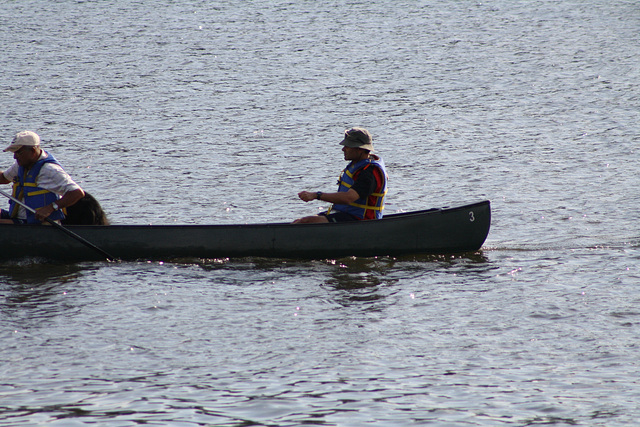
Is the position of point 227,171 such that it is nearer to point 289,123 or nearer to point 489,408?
point 289,123

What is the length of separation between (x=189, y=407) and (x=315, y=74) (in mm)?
18212

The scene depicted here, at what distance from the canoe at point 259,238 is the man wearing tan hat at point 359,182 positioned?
19cm

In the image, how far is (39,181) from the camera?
8727 millimetres

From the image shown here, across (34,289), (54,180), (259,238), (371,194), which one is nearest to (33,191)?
(54,180)

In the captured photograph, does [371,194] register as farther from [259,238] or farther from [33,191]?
[33,191]

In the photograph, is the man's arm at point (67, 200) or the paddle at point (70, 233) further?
the paddle at point (70, 233)

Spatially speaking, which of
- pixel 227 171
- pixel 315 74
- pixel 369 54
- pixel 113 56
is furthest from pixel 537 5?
pixel 227 171

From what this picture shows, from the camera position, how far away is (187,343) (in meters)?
7.10

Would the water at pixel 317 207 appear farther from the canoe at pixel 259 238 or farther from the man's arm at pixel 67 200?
the man's arm at pixel 67 200

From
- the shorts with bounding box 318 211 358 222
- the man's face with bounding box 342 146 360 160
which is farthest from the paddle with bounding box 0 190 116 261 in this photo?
the man's face with bounding box 342 146 360 160

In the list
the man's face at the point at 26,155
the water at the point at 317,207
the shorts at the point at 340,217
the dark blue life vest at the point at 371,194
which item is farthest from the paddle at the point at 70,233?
the dark blue life vest at the point at 371,194

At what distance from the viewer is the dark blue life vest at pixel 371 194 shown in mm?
8984

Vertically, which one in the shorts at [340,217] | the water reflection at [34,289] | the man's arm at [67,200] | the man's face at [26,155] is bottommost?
the water reflection at [34,289]

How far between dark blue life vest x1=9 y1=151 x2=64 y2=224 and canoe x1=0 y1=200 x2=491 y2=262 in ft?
0.69
